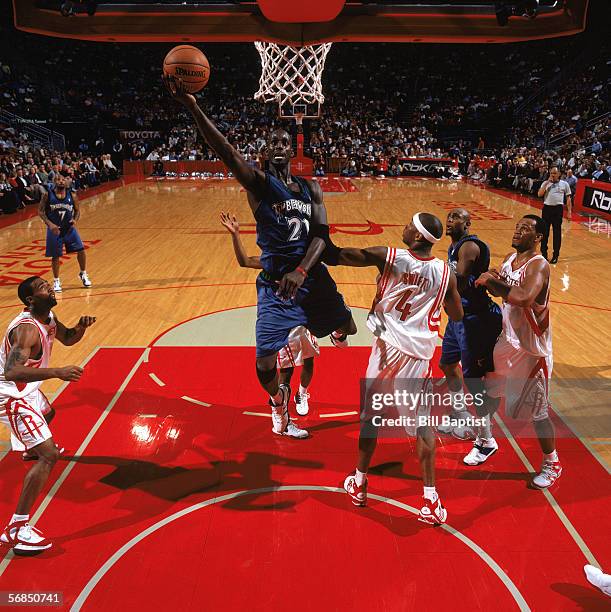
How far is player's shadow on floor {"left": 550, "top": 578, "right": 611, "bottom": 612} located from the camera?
2908mm

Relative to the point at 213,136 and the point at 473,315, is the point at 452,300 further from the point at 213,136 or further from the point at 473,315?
the point at 213,136

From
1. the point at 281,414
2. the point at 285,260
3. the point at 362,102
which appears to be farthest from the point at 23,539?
the point at 362,102

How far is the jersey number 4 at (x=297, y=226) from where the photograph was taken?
13.6ft

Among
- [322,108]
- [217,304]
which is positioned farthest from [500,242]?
[322,108]

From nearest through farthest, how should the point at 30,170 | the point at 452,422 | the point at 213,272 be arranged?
1. the point at 452,422
2. the point at 213,272
3. the point at 30,170

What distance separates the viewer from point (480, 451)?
426 cm

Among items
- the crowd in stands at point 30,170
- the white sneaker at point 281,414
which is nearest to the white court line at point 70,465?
the white sneaker at point 281,414

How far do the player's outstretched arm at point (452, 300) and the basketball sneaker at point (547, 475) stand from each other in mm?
1285

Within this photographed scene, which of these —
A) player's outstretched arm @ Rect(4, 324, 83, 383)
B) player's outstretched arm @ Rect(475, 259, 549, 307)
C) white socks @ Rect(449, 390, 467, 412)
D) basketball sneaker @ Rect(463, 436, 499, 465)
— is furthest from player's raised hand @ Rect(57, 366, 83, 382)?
white socks @ Rect(449, 390, 467, 412)

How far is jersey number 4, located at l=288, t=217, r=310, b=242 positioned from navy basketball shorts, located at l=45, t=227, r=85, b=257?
520 centimetres

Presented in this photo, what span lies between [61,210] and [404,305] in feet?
20.7

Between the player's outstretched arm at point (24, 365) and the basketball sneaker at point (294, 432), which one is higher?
the player's outstretched arm at point (24, 365)

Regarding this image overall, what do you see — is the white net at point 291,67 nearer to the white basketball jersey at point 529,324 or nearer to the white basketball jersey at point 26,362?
the white basketball jersey at point 529,324

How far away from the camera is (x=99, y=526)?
3494 mm
